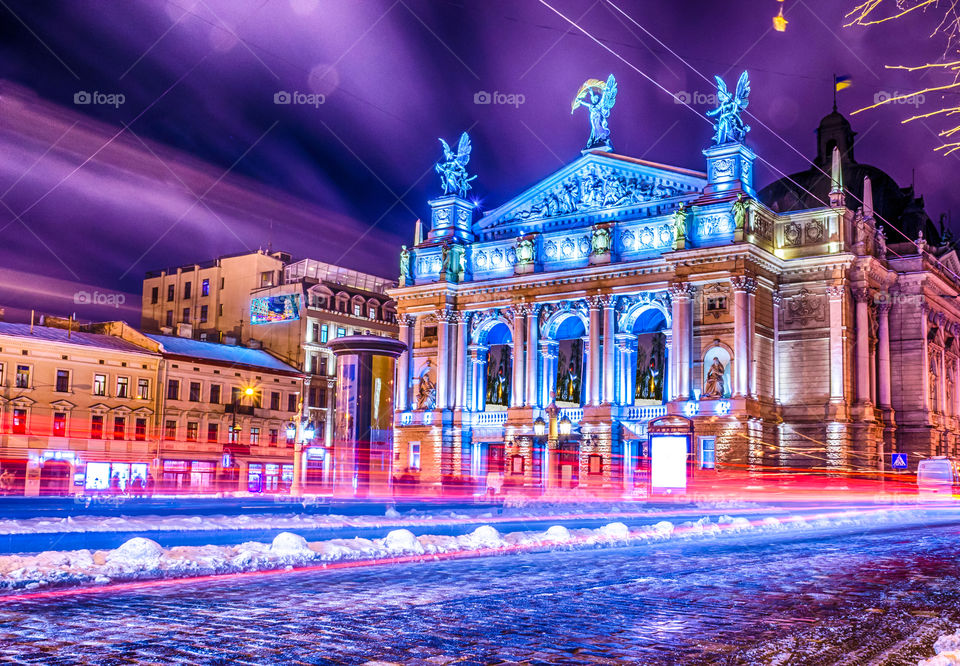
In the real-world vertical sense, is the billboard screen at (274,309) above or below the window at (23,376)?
above

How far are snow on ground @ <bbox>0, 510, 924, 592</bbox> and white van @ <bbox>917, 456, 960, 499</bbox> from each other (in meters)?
34.9

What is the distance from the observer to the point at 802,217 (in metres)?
58.8

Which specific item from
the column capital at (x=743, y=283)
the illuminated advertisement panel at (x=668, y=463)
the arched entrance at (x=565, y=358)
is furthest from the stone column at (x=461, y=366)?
the column capital at (x=743, y=283)

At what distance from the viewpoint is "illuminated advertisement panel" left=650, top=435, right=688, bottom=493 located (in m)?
51.8

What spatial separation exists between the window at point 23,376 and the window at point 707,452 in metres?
38.4

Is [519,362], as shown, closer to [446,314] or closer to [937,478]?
[446,314]

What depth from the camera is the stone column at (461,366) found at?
2554 inches

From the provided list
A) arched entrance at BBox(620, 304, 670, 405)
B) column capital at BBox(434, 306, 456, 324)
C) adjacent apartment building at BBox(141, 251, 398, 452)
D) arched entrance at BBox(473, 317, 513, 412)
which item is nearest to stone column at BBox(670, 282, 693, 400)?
arched entrance at BBox(620, 304, 670, 405)

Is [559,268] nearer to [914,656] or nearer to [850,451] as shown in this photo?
[850,451]

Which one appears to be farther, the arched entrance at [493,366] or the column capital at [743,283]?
the arched entrance at [493,366]

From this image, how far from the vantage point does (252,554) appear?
49.7 ft

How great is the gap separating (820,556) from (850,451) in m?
39.7

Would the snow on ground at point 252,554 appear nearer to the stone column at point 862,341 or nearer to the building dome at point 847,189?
the stone column at point 862,341

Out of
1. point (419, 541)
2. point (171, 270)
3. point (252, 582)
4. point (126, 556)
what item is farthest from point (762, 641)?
point (171, 270)
